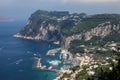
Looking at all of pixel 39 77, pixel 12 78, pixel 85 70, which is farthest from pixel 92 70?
pixel 12 78

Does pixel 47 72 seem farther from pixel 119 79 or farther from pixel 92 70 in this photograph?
pixel 119 79

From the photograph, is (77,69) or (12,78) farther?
(12,78)

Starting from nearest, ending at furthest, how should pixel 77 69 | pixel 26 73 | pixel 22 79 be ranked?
pixel 77 69 < pixel 22 79 < pixel 26 73

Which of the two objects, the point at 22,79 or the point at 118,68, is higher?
the point at 118,68

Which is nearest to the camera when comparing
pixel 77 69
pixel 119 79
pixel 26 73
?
pixel 119 79

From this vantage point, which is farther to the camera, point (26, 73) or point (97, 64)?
point (26, 73)

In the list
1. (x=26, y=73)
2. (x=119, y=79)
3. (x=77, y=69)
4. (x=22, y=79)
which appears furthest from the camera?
(x=26, y=73)

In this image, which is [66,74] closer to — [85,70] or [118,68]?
[85,70]

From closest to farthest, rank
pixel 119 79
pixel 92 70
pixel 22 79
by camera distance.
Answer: pixel 119 79 → pixel 92 70 → pixel 22 79

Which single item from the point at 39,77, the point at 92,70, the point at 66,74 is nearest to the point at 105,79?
the point at 92,70
